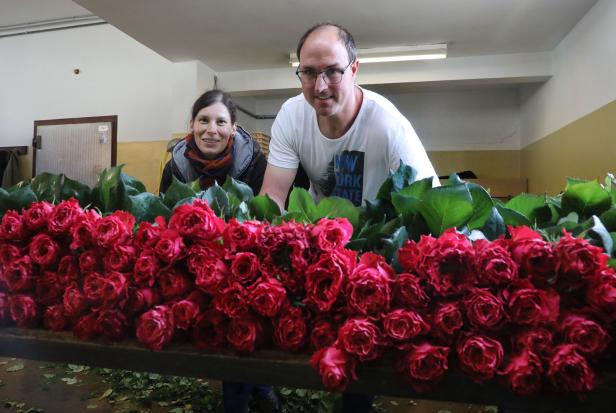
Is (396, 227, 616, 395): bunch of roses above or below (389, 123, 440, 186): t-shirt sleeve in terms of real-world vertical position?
below

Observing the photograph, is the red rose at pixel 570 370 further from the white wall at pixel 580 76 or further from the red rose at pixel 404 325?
the white wall at pixel 580 76

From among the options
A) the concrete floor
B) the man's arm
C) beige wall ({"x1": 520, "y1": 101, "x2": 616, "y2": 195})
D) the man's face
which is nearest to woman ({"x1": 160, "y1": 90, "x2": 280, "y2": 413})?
the man's arm

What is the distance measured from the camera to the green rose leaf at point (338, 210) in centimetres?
80

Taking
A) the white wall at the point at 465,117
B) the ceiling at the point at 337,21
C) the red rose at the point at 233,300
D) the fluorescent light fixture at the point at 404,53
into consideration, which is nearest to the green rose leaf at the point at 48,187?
the red rose at the point at 233,300

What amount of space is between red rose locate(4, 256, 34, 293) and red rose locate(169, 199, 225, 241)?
0.84 feet

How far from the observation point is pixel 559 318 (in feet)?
1.89

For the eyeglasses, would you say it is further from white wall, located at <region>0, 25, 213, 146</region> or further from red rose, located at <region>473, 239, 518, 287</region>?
white wall, located at <region>0, 25, 213, 146</region>

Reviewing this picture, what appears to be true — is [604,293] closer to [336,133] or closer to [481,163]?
[336,133]

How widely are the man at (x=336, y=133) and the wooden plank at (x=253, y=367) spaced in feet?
2.87

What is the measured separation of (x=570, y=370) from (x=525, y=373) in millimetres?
49

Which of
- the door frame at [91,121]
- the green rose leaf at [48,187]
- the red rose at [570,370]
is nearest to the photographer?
the red rose at [570,370]

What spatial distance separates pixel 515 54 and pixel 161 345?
593cm

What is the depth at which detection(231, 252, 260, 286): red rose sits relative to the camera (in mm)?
641

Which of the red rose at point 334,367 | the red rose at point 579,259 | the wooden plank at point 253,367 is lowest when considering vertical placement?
the wooden plank at point 253,367
